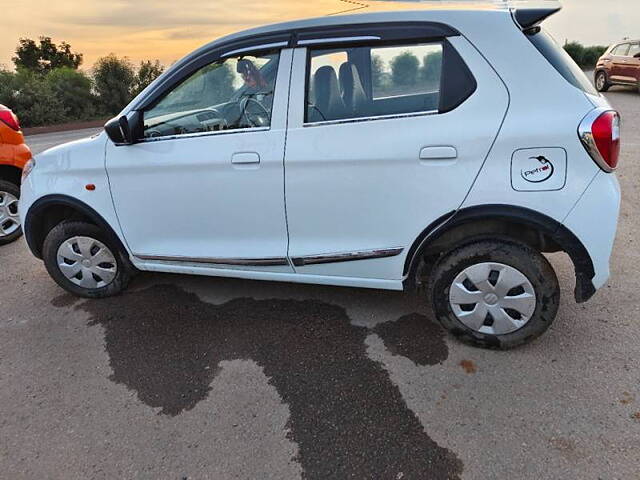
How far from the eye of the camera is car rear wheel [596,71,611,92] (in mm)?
15452

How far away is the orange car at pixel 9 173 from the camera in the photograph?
493 centimetres

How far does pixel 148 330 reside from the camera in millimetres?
3234

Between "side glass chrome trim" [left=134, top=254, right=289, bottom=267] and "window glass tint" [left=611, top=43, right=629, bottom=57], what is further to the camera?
"window glass tint" [left=611, top=43, right=629, bottom=57]

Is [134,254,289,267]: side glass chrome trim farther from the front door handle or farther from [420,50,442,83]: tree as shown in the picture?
[420,50,442,83]: tree

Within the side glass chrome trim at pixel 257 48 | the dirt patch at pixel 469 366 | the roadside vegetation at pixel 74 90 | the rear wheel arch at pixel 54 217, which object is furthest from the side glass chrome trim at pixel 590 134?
the roadside vegetation at pixel 74 90

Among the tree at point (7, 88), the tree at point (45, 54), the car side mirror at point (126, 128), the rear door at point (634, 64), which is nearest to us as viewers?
the car side mirror at point (126, 128)

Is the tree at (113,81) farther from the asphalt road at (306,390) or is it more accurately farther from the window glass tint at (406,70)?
the window glass tint at (406,70)

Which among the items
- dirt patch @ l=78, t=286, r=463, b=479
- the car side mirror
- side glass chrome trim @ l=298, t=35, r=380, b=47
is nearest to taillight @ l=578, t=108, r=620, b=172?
side glass chrome trim @ l=298, t=35, r=380, b=47

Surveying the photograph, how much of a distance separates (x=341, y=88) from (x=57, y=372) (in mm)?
2347

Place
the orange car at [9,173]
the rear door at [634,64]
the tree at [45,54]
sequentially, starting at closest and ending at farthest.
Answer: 1. the orange car at [9,173]
2. the rear door at [634,64]
3. the tree at [45,54]

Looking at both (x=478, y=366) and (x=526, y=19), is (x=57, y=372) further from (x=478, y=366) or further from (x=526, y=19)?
(x=526, y=19)

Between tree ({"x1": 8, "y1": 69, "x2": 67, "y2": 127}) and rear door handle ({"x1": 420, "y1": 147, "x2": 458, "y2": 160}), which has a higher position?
rear door handle ({"x1": 420, "y1": 147, "x2": 458, "y2": 160})

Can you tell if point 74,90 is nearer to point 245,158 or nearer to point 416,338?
point 245,158

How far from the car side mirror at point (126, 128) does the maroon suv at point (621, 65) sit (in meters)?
15.9
